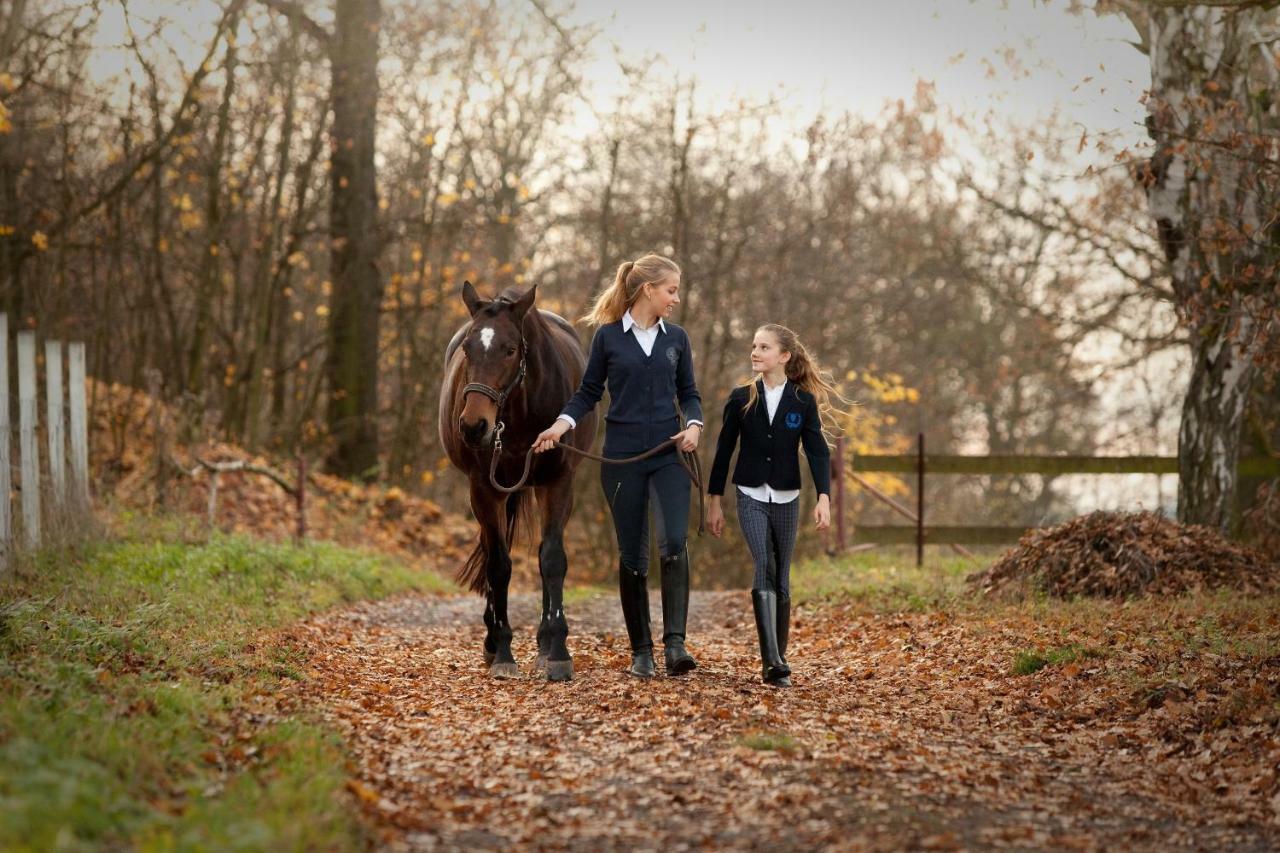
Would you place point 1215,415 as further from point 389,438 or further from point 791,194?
point 389,438

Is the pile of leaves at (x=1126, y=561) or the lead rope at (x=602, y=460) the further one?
the pile of leaves at (x=1126, y=561)

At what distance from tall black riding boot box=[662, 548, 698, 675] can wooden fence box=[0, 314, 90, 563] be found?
482 centimetres

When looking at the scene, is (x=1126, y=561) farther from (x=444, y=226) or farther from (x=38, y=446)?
(x=444, y=226)

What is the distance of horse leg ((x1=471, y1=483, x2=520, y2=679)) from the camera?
7.64 m

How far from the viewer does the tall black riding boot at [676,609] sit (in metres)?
7.08

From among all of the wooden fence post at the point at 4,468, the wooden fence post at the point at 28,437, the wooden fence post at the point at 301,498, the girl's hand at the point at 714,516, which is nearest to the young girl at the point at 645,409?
the girl's hand at the point at 714,516

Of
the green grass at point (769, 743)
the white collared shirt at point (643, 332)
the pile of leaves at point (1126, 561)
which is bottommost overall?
the green grass at point (769, 743)

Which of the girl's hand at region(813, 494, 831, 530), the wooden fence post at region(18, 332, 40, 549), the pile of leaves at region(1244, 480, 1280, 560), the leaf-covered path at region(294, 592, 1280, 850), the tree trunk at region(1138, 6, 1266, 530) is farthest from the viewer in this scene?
the pile of leaves at region(1244, 480, 1280, 560)

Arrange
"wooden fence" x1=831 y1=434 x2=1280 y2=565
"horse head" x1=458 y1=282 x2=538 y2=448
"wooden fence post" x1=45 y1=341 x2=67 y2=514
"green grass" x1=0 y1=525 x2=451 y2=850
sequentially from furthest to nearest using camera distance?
"wooden fence" x1=831 y1=434 x2=1280 y2=565, "wooden fence post" x1=45 y1=341 x2=67 y2=514, "horse head" x1=458 y1=282 x2=538 y2=448, "green grass" x1=0 y1=525 x2=451 y2=850

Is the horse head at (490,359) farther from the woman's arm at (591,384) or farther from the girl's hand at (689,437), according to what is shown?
the girl's hand at (689,437)

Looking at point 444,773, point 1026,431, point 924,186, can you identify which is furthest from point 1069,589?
point 1026,431

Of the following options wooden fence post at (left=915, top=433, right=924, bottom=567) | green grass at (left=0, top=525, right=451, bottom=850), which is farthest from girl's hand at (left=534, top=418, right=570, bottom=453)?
wooden fence post at (left=915, top=433, right=924, bottom=567)

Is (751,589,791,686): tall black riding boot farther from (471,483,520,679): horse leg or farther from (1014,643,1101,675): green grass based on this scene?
(471,483,520,679): horse leg

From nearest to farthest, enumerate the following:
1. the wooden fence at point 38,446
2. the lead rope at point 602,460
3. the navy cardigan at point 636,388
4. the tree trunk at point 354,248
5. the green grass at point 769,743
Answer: the green grass at point 769,743
the lead rope at point 602,460
the navy cardigan at point 636,388
the wooden fence at point 38,446
the tree trunk at point 354,248
